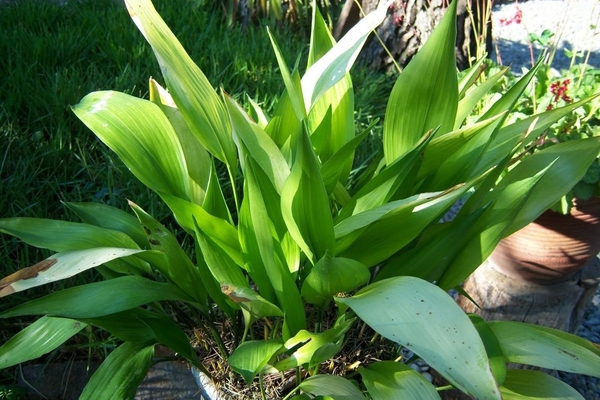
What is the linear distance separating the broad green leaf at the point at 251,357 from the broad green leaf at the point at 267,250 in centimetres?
6

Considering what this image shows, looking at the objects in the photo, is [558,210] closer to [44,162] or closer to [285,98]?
[285,98]

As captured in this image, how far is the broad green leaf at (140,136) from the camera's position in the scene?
1.21m

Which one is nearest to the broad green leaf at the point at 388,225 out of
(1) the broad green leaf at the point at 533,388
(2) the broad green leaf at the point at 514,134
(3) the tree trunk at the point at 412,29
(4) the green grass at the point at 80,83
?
(2) the broad green leaf at the point at 514,134

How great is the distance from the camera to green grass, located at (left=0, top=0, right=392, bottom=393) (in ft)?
6.45

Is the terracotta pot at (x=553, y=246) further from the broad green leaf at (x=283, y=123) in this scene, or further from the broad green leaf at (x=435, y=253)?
the broad green leaf at (x=283, y=123)

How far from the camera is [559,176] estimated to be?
1.19 m

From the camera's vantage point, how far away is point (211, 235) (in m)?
1.16

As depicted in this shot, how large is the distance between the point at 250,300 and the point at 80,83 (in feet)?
5.96

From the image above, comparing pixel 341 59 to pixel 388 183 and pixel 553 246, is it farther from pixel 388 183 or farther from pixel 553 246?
pixel 553 246

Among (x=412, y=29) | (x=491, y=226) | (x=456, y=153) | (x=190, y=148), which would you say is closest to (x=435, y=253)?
(x=491, y=226)

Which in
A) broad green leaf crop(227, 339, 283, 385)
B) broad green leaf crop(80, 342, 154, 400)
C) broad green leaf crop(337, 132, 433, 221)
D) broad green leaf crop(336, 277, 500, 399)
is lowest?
broad green leaf crop(80, 342, 154, 400)

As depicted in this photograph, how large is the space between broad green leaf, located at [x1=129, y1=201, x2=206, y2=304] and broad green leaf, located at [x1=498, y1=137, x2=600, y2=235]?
2.09 feet

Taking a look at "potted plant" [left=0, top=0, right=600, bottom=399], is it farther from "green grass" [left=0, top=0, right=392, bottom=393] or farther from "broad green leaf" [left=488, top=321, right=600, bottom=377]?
"green grass" [left=0, top=0, right=392, bottom=393]

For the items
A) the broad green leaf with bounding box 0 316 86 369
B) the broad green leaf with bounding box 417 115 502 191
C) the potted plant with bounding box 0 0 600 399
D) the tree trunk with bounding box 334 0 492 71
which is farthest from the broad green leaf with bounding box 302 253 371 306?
the tree trunk with bounding box 334 0 492 71
